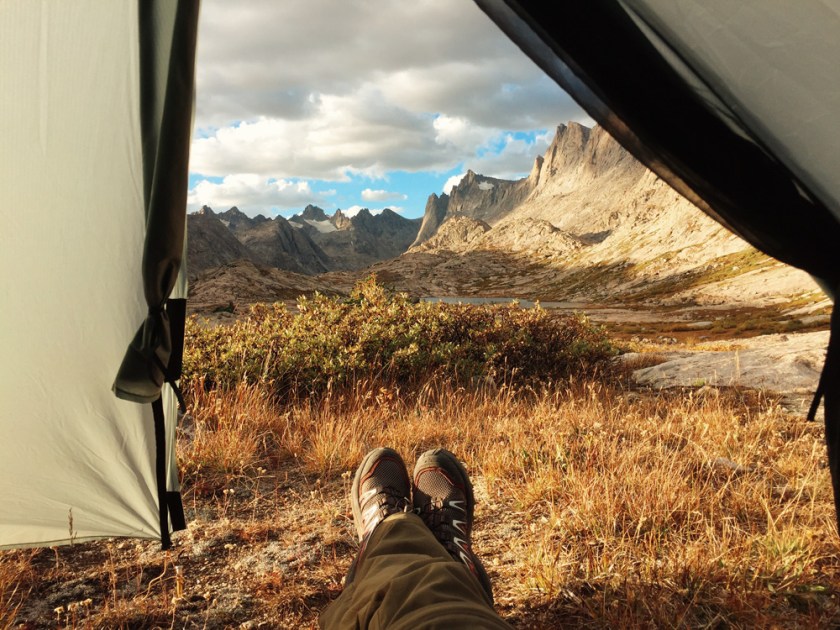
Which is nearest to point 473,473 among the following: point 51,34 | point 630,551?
point 630,551

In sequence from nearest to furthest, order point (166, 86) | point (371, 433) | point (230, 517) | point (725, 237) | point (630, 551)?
1. point (166, 86)
2. point (630, 551)
3. point (230, 517)
4. point (371, 433)
5. point (725, 237)

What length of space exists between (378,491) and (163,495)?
43.8 inches

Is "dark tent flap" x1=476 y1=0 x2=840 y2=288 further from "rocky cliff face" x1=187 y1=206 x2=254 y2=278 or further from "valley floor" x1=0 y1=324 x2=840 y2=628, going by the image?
"rocky cliff face" x1=187 y1=206 x2=254 y2=278

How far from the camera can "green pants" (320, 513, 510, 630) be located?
4.80ft

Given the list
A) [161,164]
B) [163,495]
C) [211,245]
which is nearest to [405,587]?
[163,495]

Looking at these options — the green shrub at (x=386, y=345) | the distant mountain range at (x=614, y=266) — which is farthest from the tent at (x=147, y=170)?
the distant mountain range at (x=614, y=266)

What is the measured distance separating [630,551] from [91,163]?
129 inches

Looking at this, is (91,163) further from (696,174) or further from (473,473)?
(473,473)

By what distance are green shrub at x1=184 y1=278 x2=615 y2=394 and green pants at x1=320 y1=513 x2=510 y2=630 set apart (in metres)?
3.17

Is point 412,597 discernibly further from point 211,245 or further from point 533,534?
point 211,245

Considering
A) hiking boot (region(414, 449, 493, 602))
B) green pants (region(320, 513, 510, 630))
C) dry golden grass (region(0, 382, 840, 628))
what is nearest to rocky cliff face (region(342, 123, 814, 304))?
dry golden grass (region(0, 382, 840, 628))

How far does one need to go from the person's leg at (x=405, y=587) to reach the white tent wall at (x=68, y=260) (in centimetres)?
116

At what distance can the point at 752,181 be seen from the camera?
172 centimetres

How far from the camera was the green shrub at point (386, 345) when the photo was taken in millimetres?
5664
